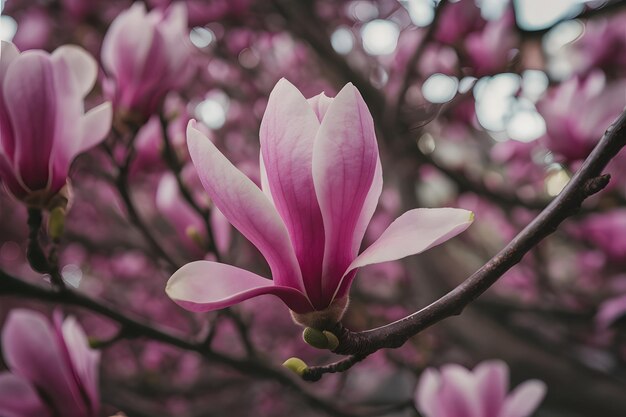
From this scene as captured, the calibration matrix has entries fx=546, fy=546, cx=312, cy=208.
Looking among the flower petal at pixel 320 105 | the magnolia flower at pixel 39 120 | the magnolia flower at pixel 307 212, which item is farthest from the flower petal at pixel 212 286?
the magnolia flower at pixel 39 120

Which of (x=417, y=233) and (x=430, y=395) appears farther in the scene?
(x=430, y=395)

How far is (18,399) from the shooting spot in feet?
2.15

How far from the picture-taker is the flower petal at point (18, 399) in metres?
0.64

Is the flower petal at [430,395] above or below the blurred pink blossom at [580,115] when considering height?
below

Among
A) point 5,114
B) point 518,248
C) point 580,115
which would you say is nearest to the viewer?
point 518,248

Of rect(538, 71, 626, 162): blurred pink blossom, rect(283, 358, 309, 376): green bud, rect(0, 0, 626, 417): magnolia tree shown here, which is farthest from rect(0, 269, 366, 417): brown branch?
rect(538, 71, 626, 162): blurred pink blossom

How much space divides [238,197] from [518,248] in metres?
0.20

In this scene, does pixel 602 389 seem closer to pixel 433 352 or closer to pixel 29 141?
pixel 433 352

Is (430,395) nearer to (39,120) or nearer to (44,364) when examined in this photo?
(44,364)

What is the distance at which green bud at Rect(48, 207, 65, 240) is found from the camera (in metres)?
0.61

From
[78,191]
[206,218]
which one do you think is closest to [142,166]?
[206,218]

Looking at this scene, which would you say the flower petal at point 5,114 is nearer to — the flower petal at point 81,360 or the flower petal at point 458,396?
the flower petal at point 81,360

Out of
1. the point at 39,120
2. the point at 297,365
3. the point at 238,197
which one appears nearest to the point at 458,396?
the point at 297,365

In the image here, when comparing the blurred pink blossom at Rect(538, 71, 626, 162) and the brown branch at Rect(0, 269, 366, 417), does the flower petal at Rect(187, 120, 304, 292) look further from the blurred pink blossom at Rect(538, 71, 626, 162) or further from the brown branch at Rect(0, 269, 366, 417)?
the blurred pink blossom at Rect(538, 71, 626, 162)
